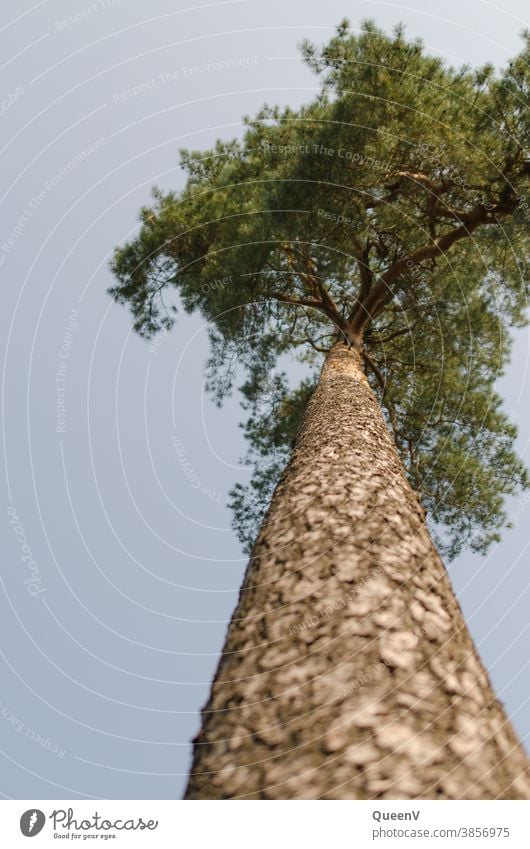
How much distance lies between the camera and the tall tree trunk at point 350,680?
1499 millimetres

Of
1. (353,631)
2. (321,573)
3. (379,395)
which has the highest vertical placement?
(379,395)

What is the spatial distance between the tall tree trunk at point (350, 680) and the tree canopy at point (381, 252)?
16.7 feet

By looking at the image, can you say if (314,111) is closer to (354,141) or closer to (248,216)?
(354,141)

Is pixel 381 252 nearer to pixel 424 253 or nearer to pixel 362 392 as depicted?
pixel 424 253

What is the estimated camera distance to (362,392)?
5.46 metres

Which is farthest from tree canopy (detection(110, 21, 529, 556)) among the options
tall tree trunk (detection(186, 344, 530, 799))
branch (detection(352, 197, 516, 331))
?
tall tree trunk (detection(186, 344, 530, 799))

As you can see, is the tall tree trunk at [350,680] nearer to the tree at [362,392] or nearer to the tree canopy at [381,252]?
the tree at [362,392]

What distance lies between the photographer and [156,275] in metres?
8.84

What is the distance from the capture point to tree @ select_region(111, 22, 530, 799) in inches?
64.6

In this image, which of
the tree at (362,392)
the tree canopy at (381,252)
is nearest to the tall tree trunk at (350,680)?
the tree at (362,392)

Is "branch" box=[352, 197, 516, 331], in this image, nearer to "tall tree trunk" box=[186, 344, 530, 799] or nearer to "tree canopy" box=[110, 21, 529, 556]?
"tree canopy" box=[110, 21, 529, 556]

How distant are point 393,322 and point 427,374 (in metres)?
1.14

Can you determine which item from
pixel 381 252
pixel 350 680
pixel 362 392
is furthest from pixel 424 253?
pixel 350 680
